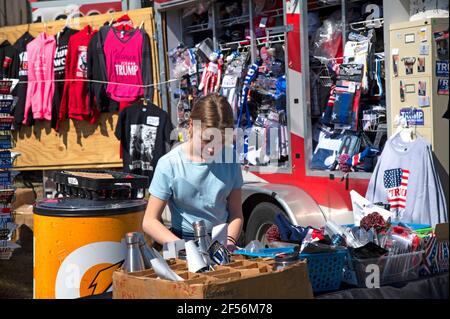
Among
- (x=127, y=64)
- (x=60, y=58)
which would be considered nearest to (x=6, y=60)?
(x=60, y=58)

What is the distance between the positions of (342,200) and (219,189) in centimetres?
193

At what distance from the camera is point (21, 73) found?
9.11 m

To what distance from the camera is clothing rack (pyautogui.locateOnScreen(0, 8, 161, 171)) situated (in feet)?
27.0

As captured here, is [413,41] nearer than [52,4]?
Yes

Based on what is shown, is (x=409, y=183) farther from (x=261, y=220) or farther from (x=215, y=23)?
(x=215, y=23)

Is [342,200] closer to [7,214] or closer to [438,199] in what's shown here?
[438,199]

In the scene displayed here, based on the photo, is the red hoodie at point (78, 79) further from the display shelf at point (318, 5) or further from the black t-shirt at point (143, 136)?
the display shelf at point (318, 5)

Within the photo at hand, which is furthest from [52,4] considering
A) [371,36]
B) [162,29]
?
[371,36]

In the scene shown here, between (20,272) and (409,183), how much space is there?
393cm

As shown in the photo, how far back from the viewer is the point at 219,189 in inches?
146

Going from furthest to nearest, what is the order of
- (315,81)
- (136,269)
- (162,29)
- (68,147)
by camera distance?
(68,147) → (162,29) → (315,81) → (136,269)

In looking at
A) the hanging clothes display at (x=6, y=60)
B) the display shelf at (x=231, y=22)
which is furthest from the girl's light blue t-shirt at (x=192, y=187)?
the hanging clothes display at (x=6, y=60)

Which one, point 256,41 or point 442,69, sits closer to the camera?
point 442,69

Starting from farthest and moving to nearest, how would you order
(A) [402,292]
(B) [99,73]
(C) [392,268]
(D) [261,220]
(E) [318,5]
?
(B) [99,73] < (D) [261,220] < (E) [318,5] < (C) [392,268] < (A) [402,292]
